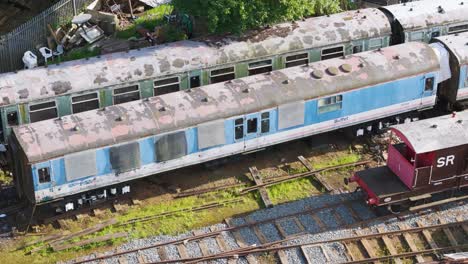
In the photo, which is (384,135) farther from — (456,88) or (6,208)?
(6,208)

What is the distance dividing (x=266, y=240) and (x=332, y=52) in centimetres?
1052

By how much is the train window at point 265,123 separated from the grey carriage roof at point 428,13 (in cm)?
917

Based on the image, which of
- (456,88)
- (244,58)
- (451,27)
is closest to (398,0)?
(451,27)

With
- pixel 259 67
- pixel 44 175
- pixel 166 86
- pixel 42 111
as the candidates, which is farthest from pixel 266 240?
pixel 42 111

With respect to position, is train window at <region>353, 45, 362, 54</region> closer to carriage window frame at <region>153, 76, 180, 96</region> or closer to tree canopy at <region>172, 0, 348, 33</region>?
tree canopy at <region>172, 0, 348, 33</region>

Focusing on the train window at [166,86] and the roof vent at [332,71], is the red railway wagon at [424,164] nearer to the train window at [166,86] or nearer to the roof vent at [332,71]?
the roof vent at [332,71]

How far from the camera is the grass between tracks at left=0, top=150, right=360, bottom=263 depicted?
22.4 metres

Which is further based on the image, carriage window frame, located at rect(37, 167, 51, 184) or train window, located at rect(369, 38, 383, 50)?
train window, located at rect(369, 38, 383, 50)

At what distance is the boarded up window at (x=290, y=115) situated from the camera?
83.9 feet

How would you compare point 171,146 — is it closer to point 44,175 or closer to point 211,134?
point 211,134

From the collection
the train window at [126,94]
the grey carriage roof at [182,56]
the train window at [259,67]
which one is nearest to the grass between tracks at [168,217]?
the train window at [126,94]

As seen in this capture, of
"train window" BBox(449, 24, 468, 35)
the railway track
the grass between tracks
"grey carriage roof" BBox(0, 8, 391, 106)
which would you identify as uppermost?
"grey carriage roof" BBox(0, 8, 391, 106)

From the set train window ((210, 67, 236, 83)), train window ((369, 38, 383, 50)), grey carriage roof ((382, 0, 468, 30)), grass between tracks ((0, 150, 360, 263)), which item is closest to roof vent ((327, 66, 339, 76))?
grass between tracks ((0, 150, 360, 263))

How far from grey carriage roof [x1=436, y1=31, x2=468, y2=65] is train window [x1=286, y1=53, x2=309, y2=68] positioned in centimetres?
591
